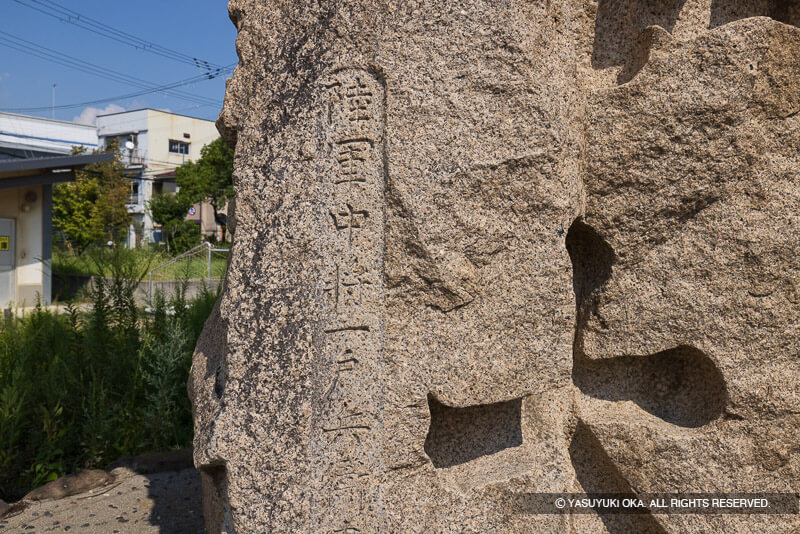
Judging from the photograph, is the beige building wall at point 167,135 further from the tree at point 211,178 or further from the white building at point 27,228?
the white building at point 27,228

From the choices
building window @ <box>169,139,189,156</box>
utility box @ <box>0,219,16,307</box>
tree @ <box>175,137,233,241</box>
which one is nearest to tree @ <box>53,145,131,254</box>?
tree @ <box>175,137,233,241</box>

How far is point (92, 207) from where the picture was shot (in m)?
16.3

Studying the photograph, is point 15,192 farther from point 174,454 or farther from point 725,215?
point 725,215

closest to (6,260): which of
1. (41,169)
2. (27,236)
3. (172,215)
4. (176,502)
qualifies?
(27,236)

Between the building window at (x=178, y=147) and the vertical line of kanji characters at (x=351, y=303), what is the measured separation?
29.1 m

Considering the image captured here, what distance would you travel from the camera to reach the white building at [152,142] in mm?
26969

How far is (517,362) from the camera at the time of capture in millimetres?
2285

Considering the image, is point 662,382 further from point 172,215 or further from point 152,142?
point 152,142

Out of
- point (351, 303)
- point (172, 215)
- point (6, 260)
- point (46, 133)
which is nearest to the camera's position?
point (351, 303)

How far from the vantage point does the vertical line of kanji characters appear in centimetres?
216

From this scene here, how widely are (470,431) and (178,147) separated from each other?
29757 mm

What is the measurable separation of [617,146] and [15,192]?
9.77 meters

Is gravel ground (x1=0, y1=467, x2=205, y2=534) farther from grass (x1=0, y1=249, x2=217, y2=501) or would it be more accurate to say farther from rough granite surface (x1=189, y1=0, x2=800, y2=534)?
rough granite surface (x1=189, y1=0, x2=800, y2=534)

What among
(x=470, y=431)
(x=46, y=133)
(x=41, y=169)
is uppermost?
(x=46, y=133)
